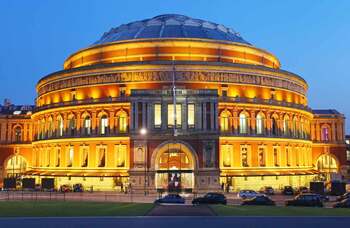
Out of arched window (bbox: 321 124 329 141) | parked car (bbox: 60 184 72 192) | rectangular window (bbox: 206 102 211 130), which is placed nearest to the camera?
rectangular window (bbox: 206 102 211 130)

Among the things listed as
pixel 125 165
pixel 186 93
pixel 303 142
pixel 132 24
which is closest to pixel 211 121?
pixel 186 93

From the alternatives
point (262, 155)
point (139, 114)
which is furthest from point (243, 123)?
point (139, 114)

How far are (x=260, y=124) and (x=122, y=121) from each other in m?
21.1

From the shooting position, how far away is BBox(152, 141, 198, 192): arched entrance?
60.3 meters

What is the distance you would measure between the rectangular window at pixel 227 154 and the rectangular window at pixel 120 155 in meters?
14.2

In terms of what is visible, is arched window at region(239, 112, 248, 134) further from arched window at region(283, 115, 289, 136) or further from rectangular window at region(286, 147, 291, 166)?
rectangular window at region(286, 147, 291, 166)

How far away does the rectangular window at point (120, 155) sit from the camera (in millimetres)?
66750

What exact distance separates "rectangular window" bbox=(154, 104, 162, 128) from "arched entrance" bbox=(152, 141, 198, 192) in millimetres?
2806

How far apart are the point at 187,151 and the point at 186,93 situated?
7.73m

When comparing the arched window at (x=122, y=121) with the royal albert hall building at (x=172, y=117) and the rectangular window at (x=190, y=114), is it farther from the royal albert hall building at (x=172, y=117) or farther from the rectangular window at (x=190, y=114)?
the rectangular window at (x=190, y=114)

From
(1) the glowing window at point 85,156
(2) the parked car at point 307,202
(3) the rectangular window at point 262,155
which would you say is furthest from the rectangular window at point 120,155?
(2) the parked car at point 307,202

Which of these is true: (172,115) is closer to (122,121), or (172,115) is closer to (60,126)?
(122,121)

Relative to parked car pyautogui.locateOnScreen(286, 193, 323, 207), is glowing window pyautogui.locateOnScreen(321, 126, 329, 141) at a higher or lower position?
higher

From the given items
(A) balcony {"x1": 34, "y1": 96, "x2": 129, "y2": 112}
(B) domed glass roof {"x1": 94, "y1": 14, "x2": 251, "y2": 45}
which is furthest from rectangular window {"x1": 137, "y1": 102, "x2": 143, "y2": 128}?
(B) domed glass roof {"x1": 94, "y1": 14, "x2": 251, "y2": 45}
